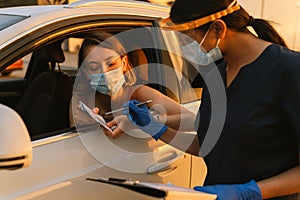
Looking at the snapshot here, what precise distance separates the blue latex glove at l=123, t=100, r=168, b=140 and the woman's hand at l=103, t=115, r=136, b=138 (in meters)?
0.03

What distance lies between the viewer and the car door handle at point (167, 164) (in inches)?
96.7

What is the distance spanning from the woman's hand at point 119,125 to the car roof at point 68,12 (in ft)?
1.75

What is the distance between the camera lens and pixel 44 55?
2.83 m

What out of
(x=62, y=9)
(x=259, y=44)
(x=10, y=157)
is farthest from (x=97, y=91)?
(x=10, y=157)

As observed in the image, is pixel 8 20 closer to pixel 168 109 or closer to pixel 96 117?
pixel 96 117

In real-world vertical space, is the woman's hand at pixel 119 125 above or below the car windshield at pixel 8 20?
below

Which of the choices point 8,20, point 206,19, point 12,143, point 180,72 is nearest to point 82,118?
point 8,20

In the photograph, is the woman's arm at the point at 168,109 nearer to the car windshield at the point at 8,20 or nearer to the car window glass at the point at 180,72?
the car window glass at the point at 180,72

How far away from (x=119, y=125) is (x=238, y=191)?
841mm

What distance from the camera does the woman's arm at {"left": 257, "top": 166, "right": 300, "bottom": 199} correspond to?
1.76 meters

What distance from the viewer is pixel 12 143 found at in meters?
1.39

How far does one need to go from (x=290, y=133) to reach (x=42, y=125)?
1.27 m

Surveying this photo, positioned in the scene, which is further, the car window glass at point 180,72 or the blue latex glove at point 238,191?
the car window glass at point 180,72

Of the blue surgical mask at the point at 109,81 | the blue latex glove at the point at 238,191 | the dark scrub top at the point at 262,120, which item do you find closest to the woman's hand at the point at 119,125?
the blue surgical mask at the point at 109,81
